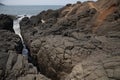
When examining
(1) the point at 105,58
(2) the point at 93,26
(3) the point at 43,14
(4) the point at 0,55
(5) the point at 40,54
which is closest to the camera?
(1) the point at 105,58

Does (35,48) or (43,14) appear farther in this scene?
(43,14)

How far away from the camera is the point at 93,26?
87.1 feet

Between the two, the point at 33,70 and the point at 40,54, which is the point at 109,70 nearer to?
the point at 33,70

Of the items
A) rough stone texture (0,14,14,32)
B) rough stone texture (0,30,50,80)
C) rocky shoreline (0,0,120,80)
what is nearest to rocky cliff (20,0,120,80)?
rocky shoreline (0,0,120,80)

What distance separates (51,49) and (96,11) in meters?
12.5

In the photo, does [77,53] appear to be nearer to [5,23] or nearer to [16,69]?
[16,69]

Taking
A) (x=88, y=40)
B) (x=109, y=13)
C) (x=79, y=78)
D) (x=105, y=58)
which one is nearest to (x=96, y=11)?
(x=109, y=13)

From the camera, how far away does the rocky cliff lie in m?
14.2

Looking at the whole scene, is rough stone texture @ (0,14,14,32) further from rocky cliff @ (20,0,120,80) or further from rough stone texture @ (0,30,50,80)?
rough stone texture @ (0,30,50,80)

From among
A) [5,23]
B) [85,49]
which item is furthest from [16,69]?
[5,23]

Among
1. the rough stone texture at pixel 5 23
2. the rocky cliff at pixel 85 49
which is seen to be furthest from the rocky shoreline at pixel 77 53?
the rough stone texture at pixel 5 23

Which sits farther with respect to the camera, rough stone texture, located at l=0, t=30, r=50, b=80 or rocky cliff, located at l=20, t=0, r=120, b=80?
rough stone texture, located at l=0, t=30, r=50, b=80

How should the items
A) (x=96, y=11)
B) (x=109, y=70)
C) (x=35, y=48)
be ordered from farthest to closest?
(x=96, y=11) → (x=35, y=48) → (x=109, y=70)

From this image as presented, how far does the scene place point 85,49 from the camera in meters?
18.3
